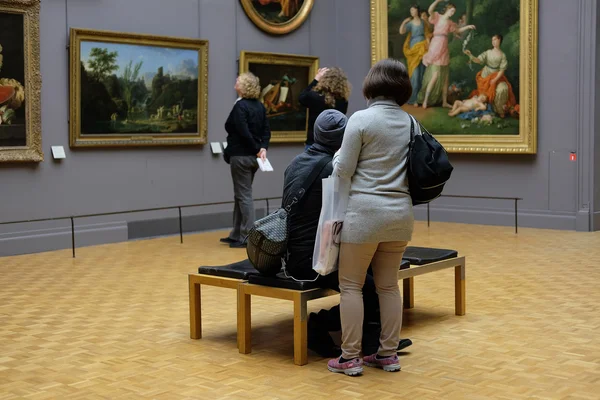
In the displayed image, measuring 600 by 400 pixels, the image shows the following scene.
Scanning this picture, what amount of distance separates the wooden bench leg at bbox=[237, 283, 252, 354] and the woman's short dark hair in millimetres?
1876

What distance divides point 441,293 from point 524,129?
6734mm

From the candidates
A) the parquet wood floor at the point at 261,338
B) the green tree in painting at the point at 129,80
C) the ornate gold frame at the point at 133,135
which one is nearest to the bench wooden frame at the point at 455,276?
the parquet wood floor at the point at 261,338

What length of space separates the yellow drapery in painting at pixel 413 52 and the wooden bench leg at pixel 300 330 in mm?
10851

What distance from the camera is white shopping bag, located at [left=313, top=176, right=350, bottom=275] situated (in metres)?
5.89

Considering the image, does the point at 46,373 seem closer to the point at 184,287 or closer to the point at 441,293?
the point at 184,287

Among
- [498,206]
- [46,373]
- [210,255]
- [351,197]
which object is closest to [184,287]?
[210,255]

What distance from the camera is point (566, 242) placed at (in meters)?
13.0

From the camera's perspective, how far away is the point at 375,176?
19.0 ft

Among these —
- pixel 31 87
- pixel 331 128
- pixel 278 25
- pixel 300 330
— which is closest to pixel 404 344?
pixel 300 330

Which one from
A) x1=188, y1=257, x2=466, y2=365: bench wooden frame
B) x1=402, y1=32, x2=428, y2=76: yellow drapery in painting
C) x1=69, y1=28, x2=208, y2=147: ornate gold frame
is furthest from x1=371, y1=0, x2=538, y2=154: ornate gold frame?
x1=188, y1=257, x2=466, y2=365: bench wooden frame

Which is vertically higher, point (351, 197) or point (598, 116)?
point (598, 116)

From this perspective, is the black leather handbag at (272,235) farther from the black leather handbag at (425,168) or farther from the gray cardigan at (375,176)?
the black leather handbag at (425,168)

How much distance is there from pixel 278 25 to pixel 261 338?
33.6ft

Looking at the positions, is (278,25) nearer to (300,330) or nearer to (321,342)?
(321,342)
